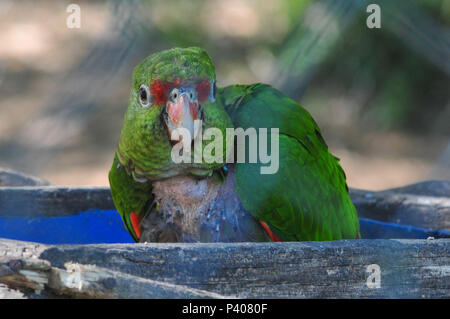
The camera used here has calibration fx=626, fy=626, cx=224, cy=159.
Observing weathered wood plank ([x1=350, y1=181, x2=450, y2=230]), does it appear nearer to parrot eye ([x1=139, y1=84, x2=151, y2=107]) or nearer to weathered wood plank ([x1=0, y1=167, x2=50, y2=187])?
parrot eye ([x1=139, y1=84, x2=151, y2=107])

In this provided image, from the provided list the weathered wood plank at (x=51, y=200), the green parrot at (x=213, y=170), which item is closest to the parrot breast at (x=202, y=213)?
the green parrot at (x=213, y=170)

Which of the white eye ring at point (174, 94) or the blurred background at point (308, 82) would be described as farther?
the blurred background at point (308, 82)

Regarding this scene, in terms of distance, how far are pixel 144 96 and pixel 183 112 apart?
15 centimetres

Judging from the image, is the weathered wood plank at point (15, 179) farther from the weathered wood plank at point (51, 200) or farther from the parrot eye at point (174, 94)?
the parrot eye at point (174, 94)

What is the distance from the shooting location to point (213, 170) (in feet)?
5.74

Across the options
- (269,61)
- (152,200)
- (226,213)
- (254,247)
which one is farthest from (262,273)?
(269,61)

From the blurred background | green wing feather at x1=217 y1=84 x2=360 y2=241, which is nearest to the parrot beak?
green wing feather at x1=217 y1=84 x2=360 y2=241

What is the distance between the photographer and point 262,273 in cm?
130

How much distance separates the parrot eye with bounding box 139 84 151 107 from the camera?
165cm

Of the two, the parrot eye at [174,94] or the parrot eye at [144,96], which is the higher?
the parrot eye at [144,96]

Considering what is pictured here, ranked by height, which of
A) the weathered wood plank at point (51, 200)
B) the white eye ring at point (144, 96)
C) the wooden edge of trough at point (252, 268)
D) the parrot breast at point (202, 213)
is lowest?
the wooden edge of trough at point (252, 268)

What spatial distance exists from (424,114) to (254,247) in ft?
10.8

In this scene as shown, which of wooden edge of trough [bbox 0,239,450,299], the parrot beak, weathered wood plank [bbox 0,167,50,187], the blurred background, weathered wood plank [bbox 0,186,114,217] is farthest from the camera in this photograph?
the blurred background

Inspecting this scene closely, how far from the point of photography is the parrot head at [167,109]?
161cm
